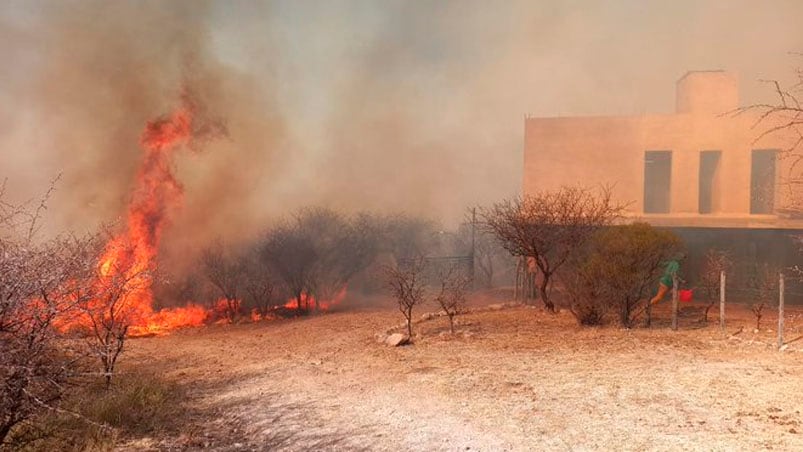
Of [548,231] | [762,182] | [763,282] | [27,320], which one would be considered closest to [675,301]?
[548,231]

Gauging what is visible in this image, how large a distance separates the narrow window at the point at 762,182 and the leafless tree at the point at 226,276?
24307 mm

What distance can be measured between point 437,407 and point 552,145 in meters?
22.8

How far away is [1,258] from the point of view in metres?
4.05

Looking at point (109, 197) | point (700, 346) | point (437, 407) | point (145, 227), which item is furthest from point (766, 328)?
point (109, 197)

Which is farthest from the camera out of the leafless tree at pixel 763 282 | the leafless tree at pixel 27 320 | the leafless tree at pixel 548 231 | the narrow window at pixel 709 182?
the narrow window at pixel 709 182

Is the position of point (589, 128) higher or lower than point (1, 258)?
higher

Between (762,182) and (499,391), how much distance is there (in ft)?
88.0

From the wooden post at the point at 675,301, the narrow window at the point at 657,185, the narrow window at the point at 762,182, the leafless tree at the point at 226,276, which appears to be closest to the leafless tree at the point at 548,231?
the wooden post at the point at 675,301

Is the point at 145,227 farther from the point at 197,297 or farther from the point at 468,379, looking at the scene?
the point at 468,379

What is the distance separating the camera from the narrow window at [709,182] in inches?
1064

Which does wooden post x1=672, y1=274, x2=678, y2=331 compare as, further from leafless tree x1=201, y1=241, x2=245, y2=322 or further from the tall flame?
the tall flame

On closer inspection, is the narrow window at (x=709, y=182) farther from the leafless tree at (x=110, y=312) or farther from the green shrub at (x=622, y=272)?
the leafless tree at (x=110, y=312)

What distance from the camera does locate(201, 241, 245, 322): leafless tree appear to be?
18359 mm

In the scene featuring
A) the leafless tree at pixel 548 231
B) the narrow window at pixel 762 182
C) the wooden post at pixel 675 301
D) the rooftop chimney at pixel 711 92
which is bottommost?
the wooden post at pixel 675 301
